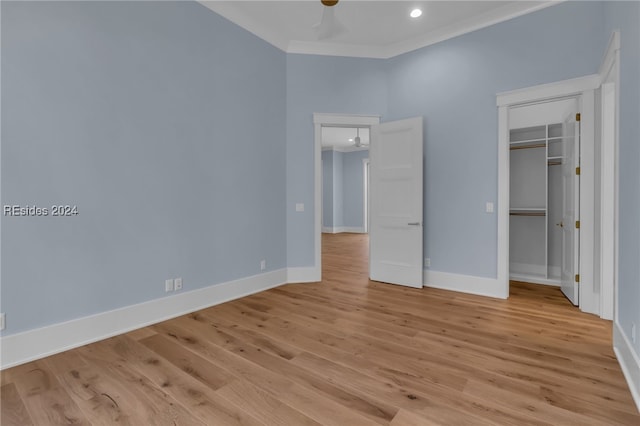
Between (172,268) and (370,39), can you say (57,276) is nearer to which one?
(172,268)

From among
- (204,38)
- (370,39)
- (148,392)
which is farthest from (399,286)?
(204,38)

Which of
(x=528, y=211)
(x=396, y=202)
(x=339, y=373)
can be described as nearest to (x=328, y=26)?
(x=396, y=202)

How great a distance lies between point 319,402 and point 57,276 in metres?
2.24

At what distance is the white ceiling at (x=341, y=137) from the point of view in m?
9.05

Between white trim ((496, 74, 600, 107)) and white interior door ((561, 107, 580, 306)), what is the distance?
30 centimetres

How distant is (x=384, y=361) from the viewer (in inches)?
88.4

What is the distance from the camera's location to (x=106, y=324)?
8.71 ft

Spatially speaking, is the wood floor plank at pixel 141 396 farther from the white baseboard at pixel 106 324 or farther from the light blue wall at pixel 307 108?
the light blue wall at pixel 307 108

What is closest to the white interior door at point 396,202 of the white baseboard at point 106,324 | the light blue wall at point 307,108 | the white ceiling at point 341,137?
the light blue wall at point 307,108

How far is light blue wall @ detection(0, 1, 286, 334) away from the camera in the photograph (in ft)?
7.41

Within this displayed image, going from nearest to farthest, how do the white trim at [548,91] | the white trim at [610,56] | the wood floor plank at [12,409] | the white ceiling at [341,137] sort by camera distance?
the wood floor plank at [12,409], the white trim at [610,56], the white trim at [548,91], the white ceiling at [341,137]

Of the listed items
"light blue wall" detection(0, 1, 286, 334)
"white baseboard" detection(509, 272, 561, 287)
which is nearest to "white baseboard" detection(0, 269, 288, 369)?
"light blue wall" detection(0, 1, 286, 334)

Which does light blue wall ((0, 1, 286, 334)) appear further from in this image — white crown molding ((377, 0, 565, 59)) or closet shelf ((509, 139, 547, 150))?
closet shelf ((509, 139, 547, 150))

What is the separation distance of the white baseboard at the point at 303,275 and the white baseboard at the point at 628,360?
3173 millimetres
